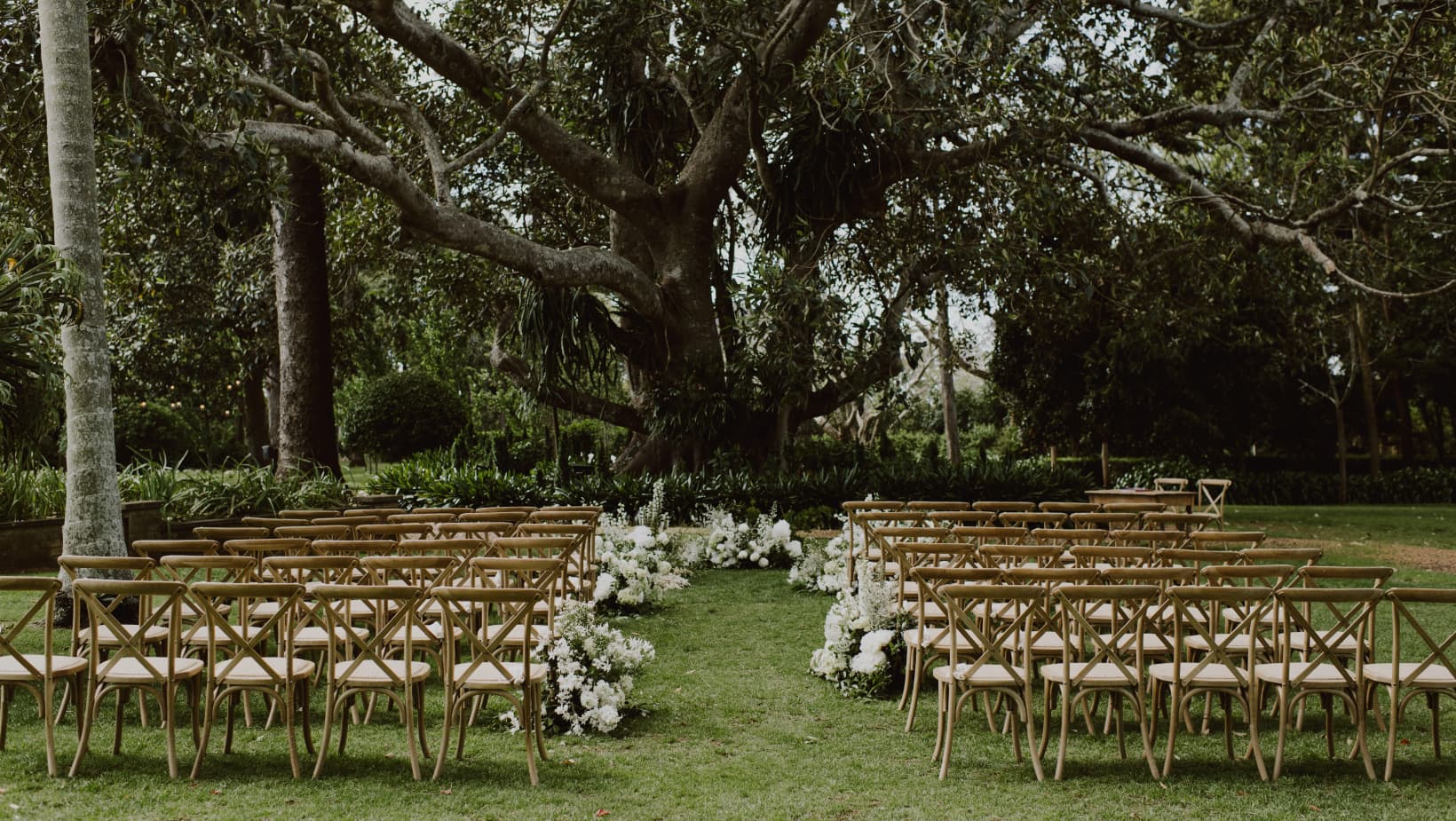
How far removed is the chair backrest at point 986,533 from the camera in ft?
25.1

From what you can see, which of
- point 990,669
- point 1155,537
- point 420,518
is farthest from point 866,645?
point 420,518

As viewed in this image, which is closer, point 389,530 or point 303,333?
point 389,530

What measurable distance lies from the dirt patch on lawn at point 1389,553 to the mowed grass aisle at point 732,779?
7636 millimetres

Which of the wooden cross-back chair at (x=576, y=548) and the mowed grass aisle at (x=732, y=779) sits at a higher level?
the wooden cross-back chair at (x=576, y=548)

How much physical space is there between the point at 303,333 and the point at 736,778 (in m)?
11.6

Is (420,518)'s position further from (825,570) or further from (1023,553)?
(1023,553)

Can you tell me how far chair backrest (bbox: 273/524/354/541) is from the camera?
25.8 ft

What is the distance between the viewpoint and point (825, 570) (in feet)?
35.3

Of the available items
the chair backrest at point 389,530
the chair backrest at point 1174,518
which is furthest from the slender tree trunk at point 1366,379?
the chair backrest at point 389,530

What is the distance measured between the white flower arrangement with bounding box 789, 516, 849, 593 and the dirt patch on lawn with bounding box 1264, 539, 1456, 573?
6082mm

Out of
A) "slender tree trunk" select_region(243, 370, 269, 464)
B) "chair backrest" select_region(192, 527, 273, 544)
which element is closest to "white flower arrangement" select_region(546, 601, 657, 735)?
"chair backrest" select_region(192, 527, 273, 544)

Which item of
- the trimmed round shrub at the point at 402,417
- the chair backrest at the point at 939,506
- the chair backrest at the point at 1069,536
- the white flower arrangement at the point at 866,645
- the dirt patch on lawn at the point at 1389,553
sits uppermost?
the trimmed round shrub at the point at 402,417

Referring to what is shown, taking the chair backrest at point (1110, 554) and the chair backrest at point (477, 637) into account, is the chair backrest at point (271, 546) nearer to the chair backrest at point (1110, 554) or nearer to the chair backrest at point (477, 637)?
the chair backrest at point (477, 637)

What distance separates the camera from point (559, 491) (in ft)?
49.3
